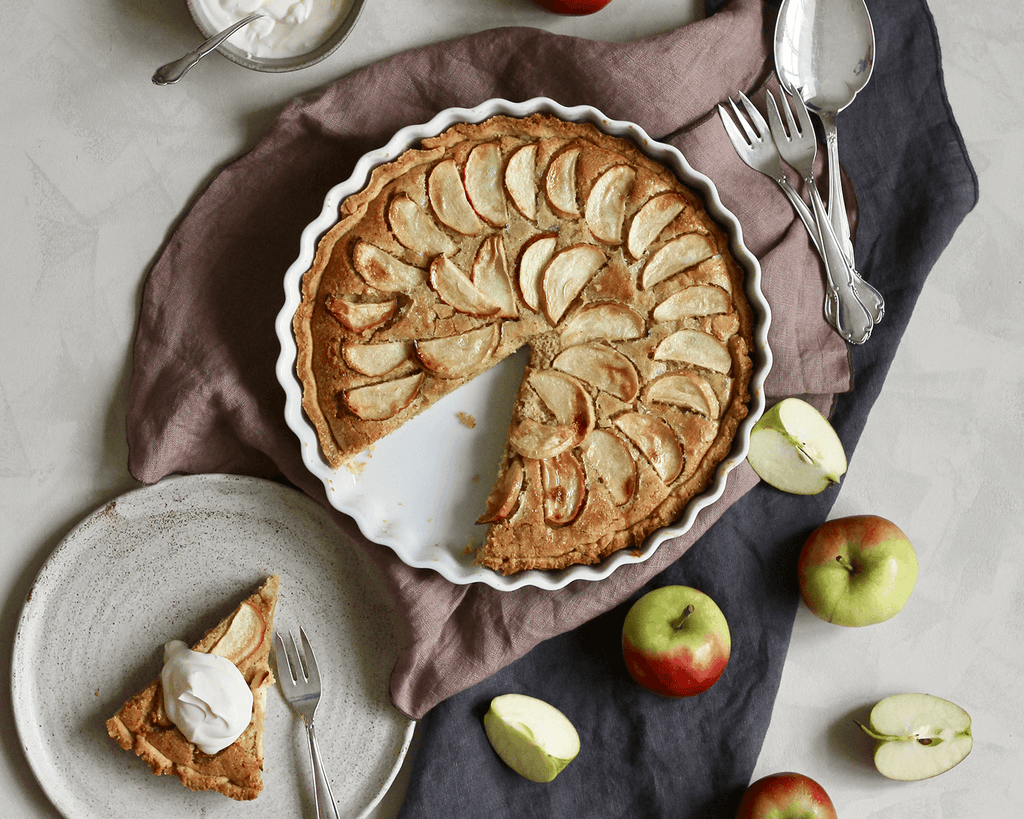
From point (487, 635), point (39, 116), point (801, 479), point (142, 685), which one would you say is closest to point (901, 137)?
point (801, 479)

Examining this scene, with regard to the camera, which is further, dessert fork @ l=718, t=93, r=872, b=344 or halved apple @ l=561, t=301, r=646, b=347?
dessert fork @ l=718, t=93, r=872, b=344

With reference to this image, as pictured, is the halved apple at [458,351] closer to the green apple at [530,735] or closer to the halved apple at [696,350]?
the halved apple at [696,350]

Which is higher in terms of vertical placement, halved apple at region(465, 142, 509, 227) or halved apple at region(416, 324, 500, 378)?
halved apple at region(465, 142, 509, 227)

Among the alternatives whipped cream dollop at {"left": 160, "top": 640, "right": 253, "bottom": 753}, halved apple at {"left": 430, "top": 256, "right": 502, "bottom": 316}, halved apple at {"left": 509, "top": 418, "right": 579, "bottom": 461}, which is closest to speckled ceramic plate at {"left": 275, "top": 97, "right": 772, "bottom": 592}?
halved apple at {"left": 509, "top": 418, "right": 579, "bottom": 461}

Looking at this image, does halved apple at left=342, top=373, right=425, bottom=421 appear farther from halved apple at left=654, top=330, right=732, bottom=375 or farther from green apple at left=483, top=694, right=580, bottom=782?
green apple at left=483, top=694, right=580, bottom=782

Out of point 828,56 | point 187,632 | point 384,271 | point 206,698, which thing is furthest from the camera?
point 828,56

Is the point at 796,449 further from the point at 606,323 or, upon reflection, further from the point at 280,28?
the point at 280,28

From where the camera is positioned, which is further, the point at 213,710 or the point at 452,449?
the point at 452,449

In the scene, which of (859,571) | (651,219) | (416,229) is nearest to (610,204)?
(651,219)
